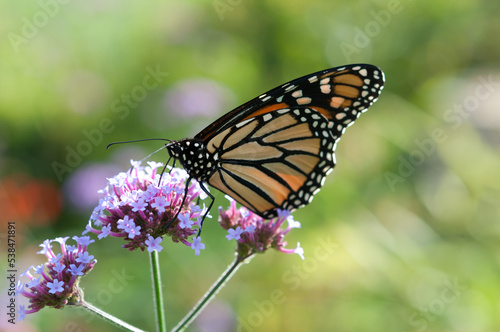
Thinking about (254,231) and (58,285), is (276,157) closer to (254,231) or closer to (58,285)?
(254,231)

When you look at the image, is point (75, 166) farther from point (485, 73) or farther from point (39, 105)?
point (485, 73)

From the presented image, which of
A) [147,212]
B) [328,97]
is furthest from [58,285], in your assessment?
[328,97]

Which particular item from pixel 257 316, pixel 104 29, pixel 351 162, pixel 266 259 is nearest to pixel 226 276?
pixel 257 316

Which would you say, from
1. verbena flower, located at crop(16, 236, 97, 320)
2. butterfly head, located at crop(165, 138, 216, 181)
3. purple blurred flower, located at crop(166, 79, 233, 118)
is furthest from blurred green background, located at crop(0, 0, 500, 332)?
butterfly head, located at crop(165, 138, 216, 181)

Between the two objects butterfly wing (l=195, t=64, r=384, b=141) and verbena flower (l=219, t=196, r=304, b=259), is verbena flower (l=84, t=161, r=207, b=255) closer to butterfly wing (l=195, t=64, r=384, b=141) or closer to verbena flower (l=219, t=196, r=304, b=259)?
verbena flower (l=219, t=196, r=304, b=259)

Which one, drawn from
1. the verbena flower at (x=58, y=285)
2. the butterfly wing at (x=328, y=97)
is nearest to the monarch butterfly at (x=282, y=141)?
the butterfly wing at (x=328, y=97)

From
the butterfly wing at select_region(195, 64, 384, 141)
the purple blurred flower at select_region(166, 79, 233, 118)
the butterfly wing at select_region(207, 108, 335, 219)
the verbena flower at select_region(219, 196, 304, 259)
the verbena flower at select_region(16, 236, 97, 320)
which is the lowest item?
the verbena flower at select_region(16, 236, 97, 320)
